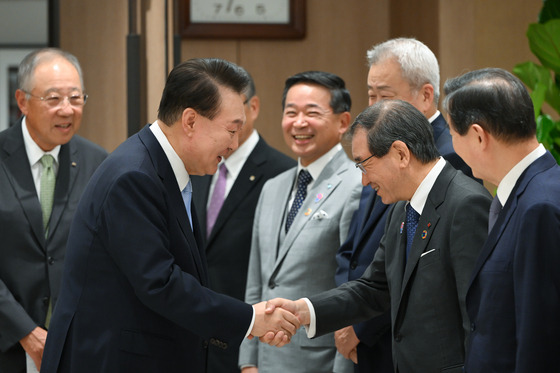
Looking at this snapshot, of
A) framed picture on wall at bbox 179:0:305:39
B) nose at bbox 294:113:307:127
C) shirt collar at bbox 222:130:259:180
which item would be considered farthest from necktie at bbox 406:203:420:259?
framed picture on wall at bbox 179:0:305:39

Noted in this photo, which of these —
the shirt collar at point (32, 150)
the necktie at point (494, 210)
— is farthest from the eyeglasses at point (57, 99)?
the necktie at point (494, 210)

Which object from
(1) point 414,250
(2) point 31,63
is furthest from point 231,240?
(1) point 414,250

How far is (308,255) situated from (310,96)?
2.56 feet

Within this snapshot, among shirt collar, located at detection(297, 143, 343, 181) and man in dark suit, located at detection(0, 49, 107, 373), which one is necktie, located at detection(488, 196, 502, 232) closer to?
shirt collar, located at detection(297, 143, 343, 181)

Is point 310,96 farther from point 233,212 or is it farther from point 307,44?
point 307,44

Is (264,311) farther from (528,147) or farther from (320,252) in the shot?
(528,147)

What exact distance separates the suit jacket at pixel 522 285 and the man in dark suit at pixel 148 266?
→ 76 cm

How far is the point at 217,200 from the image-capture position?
3926 mm

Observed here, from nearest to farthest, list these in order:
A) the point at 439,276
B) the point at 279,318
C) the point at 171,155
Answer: the point at 439,276 < the point at 171,155 < the point at 279,318

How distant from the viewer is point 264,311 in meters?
2.70

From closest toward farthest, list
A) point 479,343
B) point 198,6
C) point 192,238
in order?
1. point 479,343
2. point 192,238
3. point 198,6

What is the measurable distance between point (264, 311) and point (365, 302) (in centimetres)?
37

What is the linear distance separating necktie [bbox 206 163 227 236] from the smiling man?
31cm

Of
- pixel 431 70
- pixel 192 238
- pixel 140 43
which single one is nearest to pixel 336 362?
pixel 192 238
